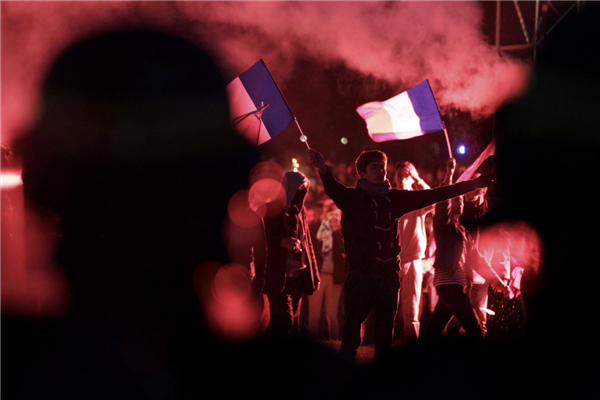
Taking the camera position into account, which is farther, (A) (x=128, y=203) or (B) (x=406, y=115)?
(B) (x=406, y=115)

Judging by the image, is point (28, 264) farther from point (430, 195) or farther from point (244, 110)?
point (430, 195)

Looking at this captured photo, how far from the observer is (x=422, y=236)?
484 cm

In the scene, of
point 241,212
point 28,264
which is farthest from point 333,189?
point 28,264

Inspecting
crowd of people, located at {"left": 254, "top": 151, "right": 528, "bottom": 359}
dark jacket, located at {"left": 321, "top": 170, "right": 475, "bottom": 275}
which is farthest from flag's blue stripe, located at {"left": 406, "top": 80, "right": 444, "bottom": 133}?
dark jacket, located at {"left": 321, "top": 170, "right": 475, "bottom": 275}

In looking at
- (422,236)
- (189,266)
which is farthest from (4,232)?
(422,236)

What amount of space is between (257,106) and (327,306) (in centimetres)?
250

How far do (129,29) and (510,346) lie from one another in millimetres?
4399

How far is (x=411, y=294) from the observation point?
4.82m

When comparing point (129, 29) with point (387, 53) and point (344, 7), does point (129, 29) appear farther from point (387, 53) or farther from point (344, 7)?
point (387, 53)

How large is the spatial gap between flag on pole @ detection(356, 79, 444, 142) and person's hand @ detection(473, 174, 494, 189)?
57.4 inches

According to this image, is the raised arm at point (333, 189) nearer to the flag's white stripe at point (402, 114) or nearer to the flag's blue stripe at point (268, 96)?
the flag's blue stripe at point (268, 96)

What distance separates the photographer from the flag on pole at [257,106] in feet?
13.4

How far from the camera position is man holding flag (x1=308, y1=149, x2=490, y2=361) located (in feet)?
10.5

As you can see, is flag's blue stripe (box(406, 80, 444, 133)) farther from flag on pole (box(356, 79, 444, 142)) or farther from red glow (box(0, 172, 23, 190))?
red glow (box(0, 172, 23, 190))
